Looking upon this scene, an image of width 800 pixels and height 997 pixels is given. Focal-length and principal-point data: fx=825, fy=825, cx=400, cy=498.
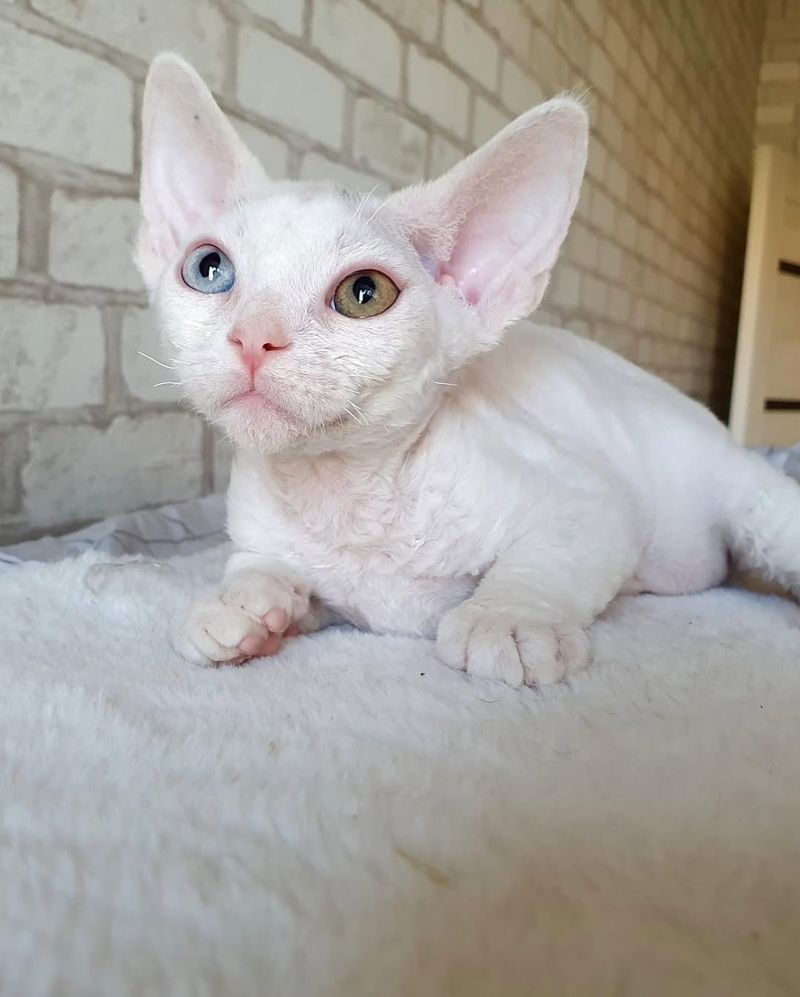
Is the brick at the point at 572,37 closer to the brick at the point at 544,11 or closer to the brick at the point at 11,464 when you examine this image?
the brick at the point at 544,11

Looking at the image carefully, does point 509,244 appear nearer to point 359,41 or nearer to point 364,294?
point 364,294

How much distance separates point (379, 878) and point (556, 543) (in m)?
0.45

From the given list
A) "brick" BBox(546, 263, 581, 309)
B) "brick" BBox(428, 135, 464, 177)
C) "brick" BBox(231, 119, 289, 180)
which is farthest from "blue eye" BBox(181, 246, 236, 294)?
"brick" BBox(546, 263, 581, 309)

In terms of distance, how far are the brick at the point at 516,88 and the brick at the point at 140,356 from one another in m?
1.42

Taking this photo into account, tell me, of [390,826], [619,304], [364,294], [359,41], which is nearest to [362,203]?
[364,294]

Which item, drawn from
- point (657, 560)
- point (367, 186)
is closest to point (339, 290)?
point (657, 560)

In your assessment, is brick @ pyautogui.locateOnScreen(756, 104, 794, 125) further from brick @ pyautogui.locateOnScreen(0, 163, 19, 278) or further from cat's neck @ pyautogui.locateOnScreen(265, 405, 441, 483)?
cat's neck @ pyautogui.locateOnScreen(265, 405, 441, 483)

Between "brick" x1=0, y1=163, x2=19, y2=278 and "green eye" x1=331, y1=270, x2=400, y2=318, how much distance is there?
0.68 meters

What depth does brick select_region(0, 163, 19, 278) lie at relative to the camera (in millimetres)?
1121

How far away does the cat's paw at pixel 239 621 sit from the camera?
0.73m

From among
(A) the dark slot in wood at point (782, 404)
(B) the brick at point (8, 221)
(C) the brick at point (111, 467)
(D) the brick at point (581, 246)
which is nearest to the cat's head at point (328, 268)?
(B) the brick at point (8, 221)

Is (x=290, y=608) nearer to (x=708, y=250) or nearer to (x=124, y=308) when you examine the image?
(x=124, y=308)

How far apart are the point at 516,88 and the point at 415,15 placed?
0.61 m

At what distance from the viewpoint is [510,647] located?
0.69 metres
